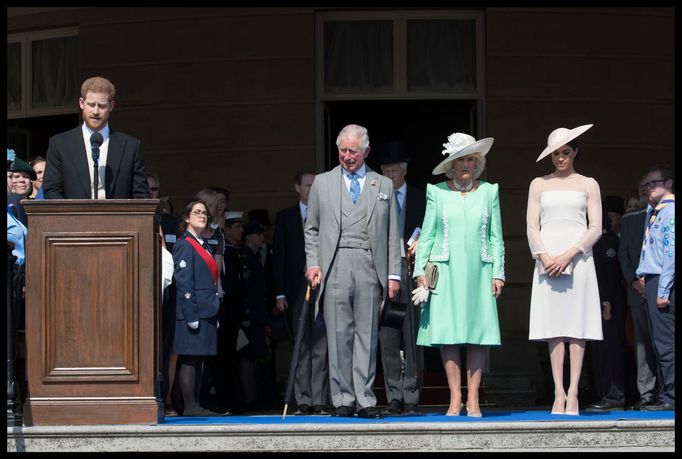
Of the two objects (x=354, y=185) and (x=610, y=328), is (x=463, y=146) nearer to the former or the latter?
(x=354, y=185)

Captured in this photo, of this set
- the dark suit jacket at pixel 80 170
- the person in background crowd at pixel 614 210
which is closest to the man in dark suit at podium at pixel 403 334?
the dark suit jacket at pixel 80 170

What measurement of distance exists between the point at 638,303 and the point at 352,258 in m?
2.84

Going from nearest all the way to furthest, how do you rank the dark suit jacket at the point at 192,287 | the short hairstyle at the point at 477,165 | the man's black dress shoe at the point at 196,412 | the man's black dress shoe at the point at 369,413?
1. the man's black dress shoe at the point at 369,413
2. the short hairstyle at the point at 477,165
3. the man's black dress shoe at the point at 196,412
4. the dark suit jacket at the point at 192,287

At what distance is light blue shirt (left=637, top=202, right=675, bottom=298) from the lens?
11.0 m

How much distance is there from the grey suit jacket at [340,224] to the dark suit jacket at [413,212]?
2.76 feet

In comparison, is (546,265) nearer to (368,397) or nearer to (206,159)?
(368,397)

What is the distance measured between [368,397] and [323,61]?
5522 millimetres

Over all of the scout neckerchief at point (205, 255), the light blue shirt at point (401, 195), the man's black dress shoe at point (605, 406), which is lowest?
the man's black dress shoe at point (605, 406)

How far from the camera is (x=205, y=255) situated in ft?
36.4

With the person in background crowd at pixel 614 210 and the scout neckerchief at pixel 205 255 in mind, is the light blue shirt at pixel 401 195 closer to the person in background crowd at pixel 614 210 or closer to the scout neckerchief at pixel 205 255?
the scout neckerchief at pixel 205 255

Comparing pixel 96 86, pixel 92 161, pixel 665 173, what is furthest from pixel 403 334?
pixel 96 86

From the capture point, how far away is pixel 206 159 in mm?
14883

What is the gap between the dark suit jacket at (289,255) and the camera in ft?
38.6

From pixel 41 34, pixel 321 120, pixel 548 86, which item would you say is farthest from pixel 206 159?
pixel 548 86
